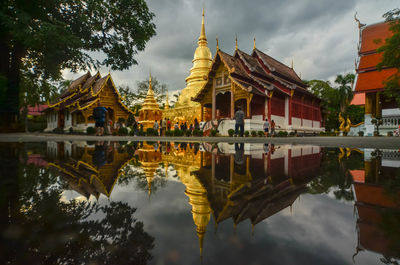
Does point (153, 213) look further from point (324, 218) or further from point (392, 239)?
point (392, 239)

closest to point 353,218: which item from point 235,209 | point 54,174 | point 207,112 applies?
point 235,209

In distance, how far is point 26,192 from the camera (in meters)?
1.08

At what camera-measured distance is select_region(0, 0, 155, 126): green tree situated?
8758 millimetres

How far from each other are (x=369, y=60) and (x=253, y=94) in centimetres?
1240

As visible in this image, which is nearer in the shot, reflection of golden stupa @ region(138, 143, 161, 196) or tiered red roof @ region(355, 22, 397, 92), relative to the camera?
reflection of golden stupa @ region(138, 143, 161, 196)

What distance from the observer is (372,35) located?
2206cm

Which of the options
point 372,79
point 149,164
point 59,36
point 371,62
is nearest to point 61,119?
point 59,36

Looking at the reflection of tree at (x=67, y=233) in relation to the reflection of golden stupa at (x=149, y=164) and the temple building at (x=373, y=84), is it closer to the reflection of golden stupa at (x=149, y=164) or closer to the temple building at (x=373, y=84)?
the reflection of golden stupa at (x=149, y=164)

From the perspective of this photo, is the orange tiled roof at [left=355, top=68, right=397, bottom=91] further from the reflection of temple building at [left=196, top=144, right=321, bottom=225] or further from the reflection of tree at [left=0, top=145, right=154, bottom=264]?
the reflection of tree at [left=0, top=145, right=154, bottom=264]

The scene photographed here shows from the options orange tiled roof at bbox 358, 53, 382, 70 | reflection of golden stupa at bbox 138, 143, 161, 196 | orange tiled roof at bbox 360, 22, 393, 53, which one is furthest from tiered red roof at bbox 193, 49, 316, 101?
reflection of golden stupa at bbox 138, 143, 161, 196

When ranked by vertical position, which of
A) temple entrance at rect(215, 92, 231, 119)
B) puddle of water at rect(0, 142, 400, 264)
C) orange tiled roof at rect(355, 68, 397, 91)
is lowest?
puddle of water at rect(0, 142, 400, 264)

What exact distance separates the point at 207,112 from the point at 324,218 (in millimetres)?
22315

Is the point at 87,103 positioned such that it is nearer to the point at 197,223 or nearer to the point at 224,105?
the point at 224,105

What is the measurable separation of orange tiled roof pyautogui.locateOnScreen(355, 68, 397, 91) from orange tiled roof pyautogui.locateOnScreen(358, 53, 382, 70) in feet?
2.25
